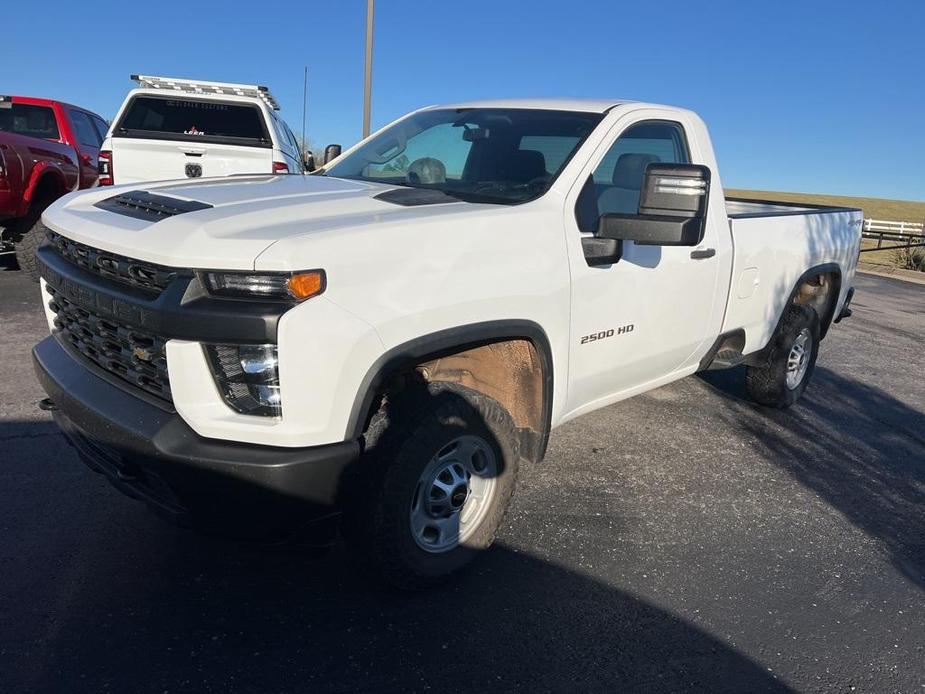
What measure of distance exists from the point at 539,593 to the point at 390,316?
1.39m

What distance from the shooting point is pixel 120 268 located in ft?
7.79

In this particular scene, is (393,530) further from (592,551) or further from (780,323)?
(780,323)

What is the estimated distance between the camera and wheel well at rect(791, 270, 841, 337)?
5.42 metres

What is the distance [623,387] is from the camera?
3.67m

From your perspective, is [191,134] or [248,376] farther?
[191,134]

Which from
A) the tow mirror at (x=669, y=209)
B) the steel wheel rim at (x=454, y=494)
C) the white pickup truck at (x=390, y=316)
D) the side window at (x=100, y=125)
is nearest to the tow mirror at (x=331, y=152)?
the white pickup truck at (x=390, y=316)

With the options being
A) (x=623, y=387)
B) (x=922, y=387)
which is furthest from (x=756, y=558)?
(x=922, y=387)

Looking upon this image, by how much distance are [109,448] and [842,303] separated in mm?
5473

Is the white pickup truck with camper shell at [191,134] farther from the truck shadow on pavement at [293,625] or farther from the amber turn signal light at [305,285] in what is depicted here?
the amber turn signal light at [305,285]

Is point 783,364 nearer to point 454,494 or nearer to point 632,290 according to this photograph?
point 632,290

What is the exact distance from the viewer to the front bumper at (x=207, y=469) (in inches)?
84.8

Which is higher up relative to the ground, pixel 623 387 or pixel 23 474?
pixel 623 387

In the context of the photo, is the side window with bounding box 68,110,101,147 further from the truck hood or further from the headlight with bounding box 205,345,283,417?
the headlight with bounding box 205,345,283,417

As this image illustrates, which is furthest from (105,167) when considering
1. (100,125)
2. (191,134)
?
(100,125)
